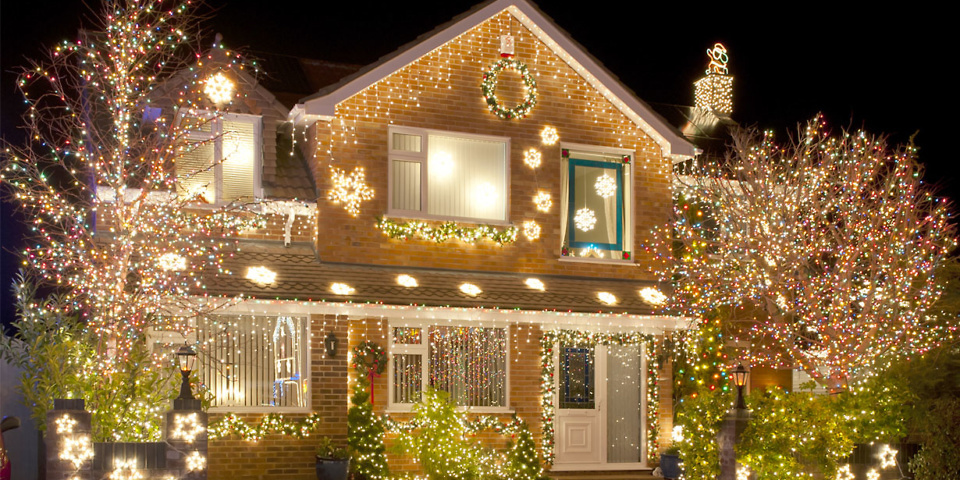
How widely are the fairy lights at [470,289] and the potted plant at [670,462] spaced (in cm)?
417

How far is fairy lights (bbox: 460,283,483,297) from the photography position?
55.3 ft

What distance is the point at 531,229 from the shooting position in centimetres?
1825

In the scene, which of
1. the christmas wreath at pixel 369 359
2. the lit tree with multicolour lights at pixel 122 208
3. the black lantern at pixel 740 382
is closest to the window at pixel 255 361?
the christmas wreath at pixel 369 359

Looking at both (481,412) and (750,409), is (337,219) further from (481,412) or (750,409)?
(750,409)

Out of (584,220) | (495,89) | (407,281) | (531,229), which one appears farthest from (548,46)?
(407,281)

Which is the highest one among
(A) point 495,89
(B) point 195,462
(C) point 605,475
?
(A) point 495,89

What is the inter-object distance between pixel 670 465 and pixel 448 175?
6.00 metres

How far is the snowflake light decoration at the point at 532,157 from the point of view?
18344 mm

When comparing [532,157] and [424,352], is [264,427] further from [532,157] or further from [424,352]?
[532,157]

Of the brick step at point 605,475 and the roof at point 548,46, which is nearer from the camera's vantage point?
the roof at point 548,46

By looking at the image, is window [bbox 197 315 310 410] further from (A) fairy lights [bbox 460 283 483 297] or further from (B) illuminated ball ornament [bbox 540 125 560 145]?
(B) illuminated ball ornament [bbox 540 125 560 145]

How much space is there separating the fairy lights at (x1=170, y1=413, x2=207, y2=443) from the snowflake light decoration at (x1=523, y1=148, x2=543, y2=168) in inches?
306

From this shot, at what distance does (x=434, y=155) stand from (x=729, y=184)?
6159 millimetres

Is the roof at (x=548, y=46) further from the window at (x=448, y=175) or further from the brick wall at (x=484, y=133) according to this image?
the window at (x=448, y=175)
